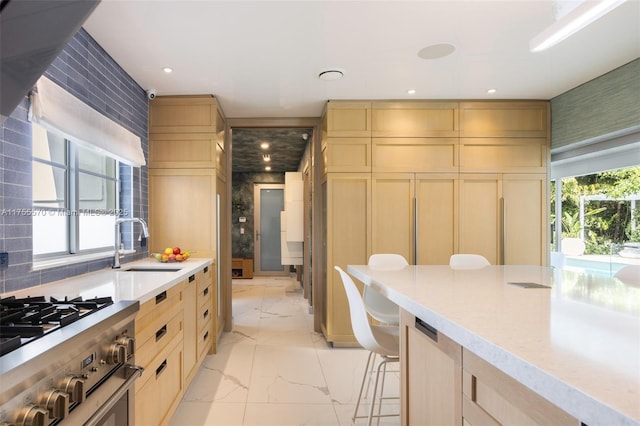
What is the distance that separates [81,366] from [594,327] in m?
1.48

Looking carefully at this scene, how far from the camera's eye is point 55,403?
0.90 m

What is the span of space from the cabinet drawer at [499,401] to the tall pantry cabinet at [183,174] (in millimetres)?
2744

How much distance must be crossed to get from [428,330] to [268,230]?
6883 millimetres

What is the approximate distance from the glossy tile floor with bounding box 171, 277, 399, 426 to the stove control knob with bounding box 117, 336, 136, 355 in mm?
1033

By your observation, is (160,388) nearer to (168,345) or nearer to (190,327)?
(168,345)

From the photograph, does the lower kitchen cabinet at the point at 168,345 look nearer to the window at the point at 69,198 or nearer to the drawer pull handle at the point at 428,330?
the window at the point at 69,198

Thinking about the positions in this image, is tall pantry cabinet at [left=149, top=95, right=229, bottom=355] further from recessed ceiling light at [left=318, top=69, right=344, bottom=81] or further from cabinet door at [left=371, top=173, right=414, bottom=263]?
cabinet door at [left=371, top=173, right=414, bottom=263]

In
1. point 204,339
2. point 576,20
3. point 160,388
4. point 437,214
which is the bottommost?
point 204,339

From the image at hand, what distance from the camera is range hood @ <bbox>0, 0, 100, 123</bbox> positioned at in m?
0.75

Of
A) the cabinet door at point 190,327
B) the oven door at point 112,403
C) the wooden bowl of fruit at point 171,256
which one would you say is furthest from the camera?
the wooden bowl of fruit at point 171,256

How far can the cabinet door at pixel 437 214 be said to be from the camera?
346 cm

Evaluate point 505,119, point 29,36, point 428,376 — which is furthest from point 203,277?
point 505,119

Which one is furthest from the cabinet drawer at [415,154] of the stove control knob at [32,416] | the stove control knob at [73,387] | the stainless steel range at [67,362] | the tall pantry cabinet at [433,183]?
A: the stove control knob at [32,416]

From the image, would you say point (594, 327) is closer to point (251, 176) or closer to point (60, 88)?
point (60, 88)
